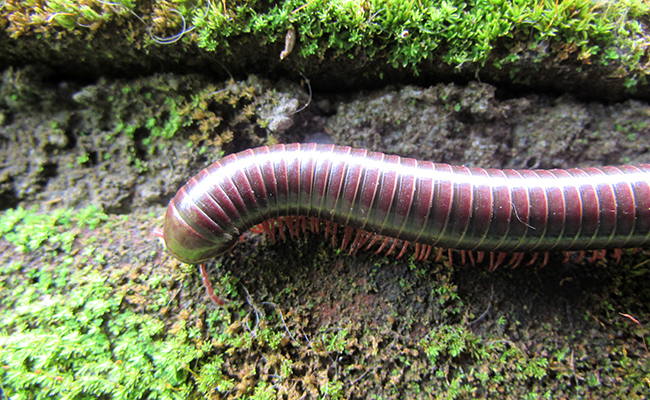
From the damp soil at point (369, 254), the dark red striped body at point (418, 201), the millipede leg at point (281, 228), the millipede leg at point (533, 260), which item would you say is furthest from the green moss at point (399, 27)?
the millipede leg at point (533, 260)

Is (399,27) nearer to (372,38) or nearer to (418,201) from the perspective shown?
(372,38)

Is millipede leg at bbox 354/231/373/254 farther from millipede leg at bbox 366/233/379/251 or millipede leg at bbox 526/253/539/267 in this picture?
millipede leg at bbox 526/253/539/267

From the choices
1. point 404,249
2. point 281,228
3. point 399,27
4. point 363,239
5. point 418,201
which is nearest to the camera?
point 418,201

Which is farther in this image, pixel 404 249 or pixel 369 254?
pixel 369 254

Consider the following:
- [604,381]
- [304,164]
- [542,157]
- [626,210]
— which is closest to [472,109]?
[542,157]

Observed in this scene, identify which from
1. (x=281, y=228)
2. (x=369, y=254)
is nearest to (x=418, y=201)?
(x=369, y=254)

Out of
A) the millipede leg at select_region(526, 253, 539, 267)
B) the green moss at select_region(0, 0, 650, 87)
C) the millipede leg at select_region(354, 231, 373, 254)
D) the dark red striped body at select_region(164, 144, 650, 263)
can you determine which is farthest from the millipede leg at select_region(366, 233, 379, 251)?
the green moss at select_region(0, 0, 650, 87)
